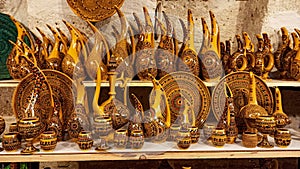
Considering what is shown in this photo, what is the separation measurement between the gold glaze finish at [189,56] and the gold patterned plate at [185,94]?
4 cm

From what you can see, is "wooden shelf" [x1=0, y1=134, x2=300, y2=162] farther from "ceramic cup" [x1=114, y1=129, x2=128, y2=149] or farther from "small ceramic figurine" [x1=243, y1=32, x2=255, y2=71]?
"small ceramic figurine" [x1=243, y1=32, x2=255, y2=71]

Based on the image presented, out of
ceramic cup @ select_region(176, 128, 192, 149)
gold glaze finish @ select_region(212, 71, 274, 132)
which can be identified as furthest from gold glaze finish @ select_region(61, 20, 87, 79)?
gold glaze finish @ select_region(212, 71, 274, 132)

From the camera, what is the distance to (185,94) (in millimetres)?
1529

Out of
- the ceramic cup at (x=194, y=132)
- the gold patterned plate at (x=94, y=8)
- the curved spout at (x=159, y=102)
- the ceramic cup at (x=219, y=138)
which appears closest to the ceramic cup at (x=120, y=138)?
the curved spout at (x=159, y=102)

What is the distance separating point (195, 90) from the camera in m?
1.52

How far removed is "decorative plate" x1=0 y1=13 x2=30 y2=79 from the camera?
1.48 metres

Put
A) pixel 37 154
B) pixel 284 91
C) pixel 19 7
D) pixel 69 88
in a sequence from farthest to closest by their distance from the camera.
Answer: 1. pixel 284 91
2. pixel 19 7
3. pixel 69 88
4. pixel 37 154

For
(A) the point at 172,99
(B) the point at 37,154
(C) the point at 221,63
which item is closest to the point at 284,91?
(C) the point at 221,63

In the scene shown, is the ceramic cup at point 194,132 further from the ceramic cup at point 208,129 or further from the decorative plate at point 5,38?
the decorative plate at point 5,38

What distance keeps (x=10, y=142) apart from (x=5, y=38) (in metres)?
0.50

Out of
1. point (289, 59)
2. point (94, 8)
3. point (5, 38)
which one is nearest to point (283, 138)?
point (289, 59)

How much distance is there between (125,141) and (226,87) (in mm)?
533

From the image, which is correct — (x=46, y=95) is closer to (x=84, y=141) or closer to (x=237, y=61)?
(x=84, y=141)

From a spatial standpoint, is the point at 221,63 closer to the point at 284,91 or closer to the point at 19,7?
the point at 284,91
